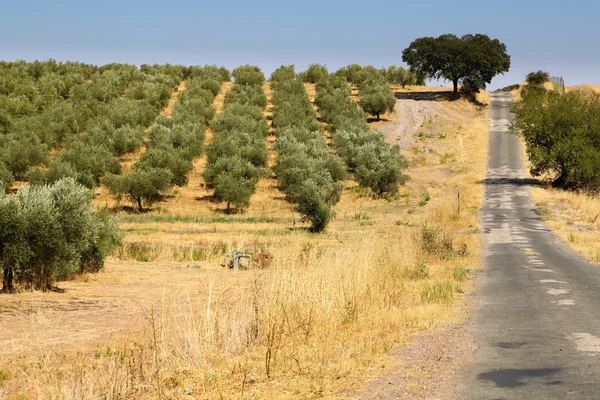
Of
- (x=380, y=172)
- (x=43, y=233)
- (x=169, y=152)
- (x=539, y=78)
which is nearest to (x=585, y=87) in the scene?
(x=539, y=78)

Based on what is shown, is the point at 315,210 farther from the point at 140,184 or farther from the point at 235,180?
the point at 140,184

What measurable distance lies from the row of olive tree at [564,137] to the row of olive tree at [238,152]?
2373 cm

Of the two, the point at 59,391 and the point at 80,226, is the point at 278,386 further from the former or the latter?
the point at 80,226

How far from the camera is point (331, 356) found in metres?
11.2

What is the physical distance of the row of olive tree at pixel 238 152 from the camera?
52219 millimetres

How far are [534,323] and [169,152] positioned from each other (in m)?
47.7

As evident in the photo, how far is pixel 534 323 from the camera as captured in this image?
14.3 meters

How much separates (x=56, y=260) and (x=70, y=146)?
44.7 meters

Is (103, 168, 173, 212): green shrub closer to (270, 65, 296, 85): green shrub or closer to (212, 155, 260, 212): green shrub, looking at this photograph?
(212, 155, 260, 212): green shrub

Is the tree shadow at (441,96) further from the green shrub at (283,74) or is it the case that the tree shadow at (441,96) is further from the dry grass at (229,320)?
the dry grass at (229,320)

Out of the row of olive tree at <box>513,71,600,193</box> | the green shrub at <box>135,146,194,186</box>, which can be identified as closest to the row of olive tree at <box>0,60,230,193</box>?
the green shrub at <box>135,146,194,186</box>

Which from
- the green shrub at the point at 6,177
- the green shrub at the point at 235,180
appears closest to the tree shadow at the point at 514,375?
the green shrub at the point at 235,180

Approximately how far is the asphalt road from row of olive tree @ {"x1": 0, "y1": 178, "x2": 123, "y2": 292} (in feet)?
44.0

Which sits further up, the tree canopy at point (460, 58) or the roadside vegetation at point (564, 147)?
the tree canopy at point (460, 58)
